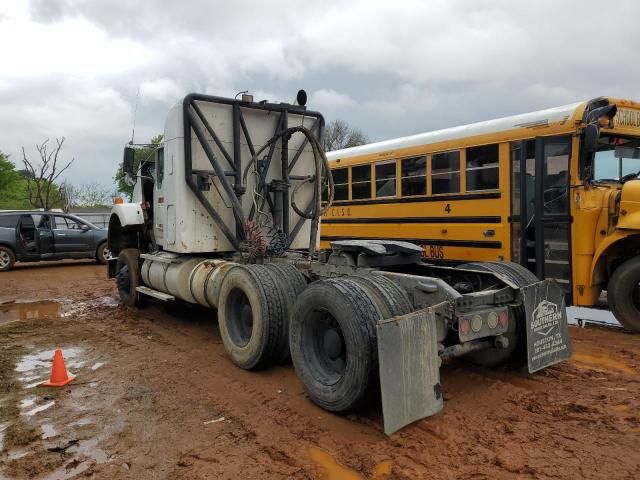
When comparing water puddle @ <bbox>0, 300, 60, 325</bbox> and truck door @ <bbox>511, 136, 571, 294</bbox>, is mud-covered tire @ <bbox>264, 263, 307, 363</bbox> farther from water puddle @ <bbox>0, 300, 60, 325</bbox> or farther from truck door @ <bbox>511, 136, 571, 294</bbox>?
water puddle @ <bbox>0, 300, 60, 325</bbox>

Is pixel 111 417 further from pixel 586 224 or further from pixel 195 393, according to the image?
pixel 586 224

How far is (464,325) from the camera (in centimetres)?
371

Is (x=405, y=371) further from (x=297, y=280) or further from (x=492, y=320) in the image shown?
(x=297, y=280)

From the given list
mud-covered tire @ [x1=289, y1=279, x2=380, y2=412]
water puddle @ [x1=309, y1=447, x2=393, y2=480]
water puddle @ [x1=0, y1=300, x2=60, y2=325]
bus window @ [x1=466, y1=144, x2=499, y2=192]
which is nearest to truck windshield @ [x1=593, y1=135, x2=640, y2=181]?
bus window @ [x1=466, y1=144, x2=499, y2=192]

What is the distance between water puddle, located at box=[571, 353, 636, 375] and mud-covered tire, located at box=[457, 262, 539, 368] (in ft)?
3.03

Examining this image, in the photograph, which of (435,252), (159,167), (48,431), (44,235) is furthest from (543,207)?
(44,235)

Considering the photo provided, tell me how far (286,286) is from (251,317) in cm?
57

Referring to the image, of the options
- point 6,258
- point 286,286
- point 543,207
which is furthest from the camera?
point 6,258

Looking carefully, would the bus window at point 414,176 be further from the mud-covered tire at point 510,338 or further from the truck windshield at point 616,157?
the mud-covered tire at point 510,338

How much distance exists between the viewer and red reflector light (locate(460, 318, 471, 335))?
3.69 metres

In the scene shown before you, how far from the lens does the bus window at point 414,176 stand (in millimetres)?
8899

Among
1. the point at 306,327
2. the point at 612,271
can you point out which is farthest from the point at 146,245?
the point at 612,271

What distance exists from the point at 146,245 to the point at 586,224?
657 cm

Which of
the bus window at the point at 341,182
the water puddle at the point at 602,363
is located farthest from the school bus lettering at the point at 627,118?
the bus window at the point at 341,182
